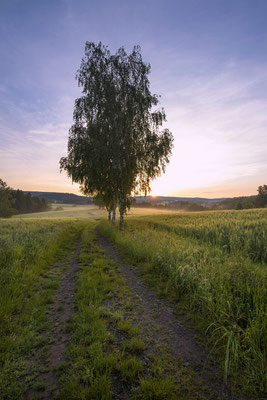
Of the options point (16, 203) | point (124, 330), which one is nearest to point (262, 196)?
point (124, 330)

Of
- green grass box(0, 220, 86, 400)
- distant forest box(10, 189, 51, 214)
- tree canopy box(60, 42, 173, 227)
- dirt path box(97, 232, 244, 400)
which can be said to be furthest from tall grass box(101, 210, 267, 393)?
distant forest box(10, 189, 51, 214)

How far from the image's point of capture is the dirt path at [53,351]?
7.82 ft

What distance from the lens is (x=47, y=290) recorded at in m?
5.34

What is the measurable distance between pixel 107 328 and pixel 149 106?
16.5 metres

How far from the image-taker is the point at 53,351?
3059 mm

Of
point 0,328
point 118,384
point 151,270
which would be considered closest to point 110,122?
point 151,270

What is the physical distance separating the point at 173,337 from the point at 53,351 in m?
2.32

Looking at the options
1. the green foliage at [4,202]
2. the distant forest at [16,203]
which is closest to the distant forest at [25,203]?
the distant forest at [16,203]

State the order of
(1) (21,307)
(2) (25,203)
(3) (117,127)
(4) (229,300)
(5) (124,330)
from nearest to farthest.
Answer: (5) (124,330), (4) (229,300), (1) (21,307), (3) (117,127), (2) (25,203)

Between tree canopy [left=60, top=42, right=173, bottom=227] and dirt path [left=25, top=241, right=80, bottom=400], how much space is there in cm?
1072

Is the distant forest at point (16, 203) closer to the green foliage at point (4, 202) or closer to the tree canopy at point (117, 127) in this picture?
the green foliage at point (4, 202)

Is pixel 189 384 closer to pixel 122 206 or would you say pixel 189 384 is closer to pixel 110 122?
pixel 122 206

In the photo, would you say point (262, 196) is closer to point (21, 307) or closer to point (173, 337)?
point (173, 337)

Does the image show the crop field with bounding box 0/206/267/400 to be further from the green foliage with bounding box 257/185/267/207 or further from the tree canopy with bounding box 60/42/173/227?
the green foliage with bounding box 257/185/267/207
